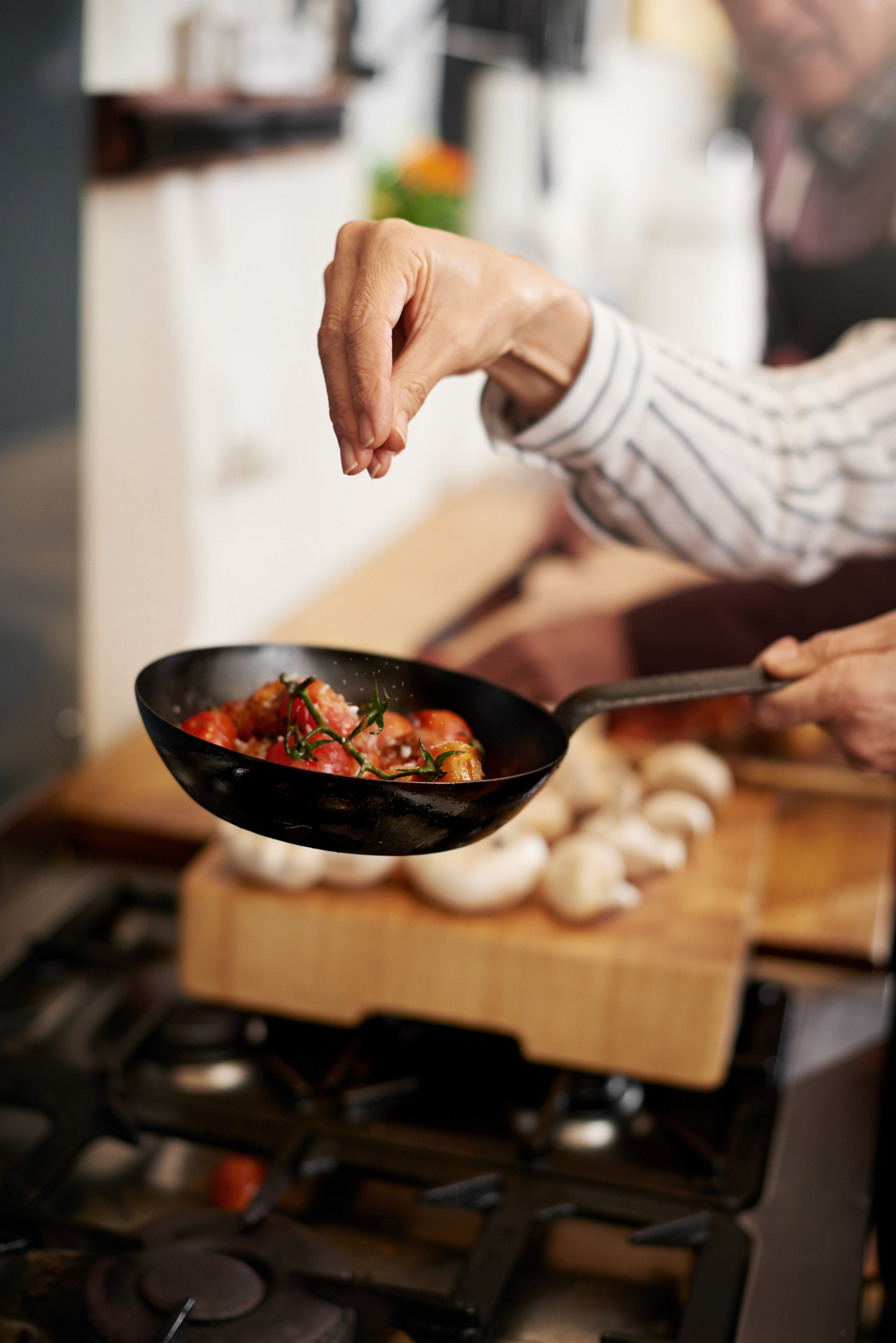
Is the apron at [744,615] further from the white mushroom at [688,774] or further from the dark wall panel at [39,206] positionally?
the dark wall panel at [39,206]

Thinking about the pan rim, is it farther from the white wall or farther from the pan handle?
the white wall

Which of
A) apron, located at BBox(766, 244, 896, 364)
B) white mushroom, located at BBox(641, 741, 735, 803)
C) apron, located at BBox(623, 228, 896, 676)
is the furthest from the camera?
apron, located at BBox(766, 244, 896, 364)

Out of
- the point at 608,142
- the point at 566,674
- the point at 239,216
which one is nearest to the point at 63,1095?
the point at 566,674

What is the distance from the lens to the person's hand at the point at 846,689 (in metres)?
0.69

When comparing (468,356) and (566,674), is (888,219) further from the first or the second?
(468,356)

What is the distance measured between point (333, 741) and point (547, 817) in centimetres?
42

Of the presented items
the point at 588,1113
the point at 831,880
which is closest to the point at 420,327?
the point at 588,1113

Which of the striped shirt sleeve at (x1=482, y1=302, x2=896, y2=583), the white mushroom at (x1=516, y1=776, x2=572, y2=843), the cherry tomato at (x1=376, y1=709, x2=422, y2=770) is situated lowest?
the white mushroom at (x1=516, y1=776, x2=572, y2=843)

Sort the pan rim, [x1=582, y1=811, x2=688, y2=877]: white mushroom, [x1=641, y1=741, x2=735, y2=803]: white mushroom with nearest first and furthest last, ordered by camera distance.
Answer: the pan rim
[x1=582, y1=811, x2=688, y2=877]: white mushroom
[x1=641, y1=741, x2=735, y2=803]: white mushroom

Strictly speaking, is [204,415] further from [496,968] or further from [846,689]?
[846,689]

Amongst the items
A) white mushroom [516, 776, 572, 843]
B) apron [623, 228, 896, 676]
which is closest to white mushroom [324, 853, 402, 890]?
white mushroom [516, 776, 572, 843]

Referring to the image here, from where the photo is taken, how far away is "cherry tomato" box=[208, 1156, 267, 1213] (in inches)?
28.8

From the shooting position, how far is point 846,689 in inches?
27.4

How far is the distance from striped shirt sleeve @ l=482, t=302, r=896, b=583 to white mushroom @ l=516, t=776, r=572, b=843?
20 centimetres
